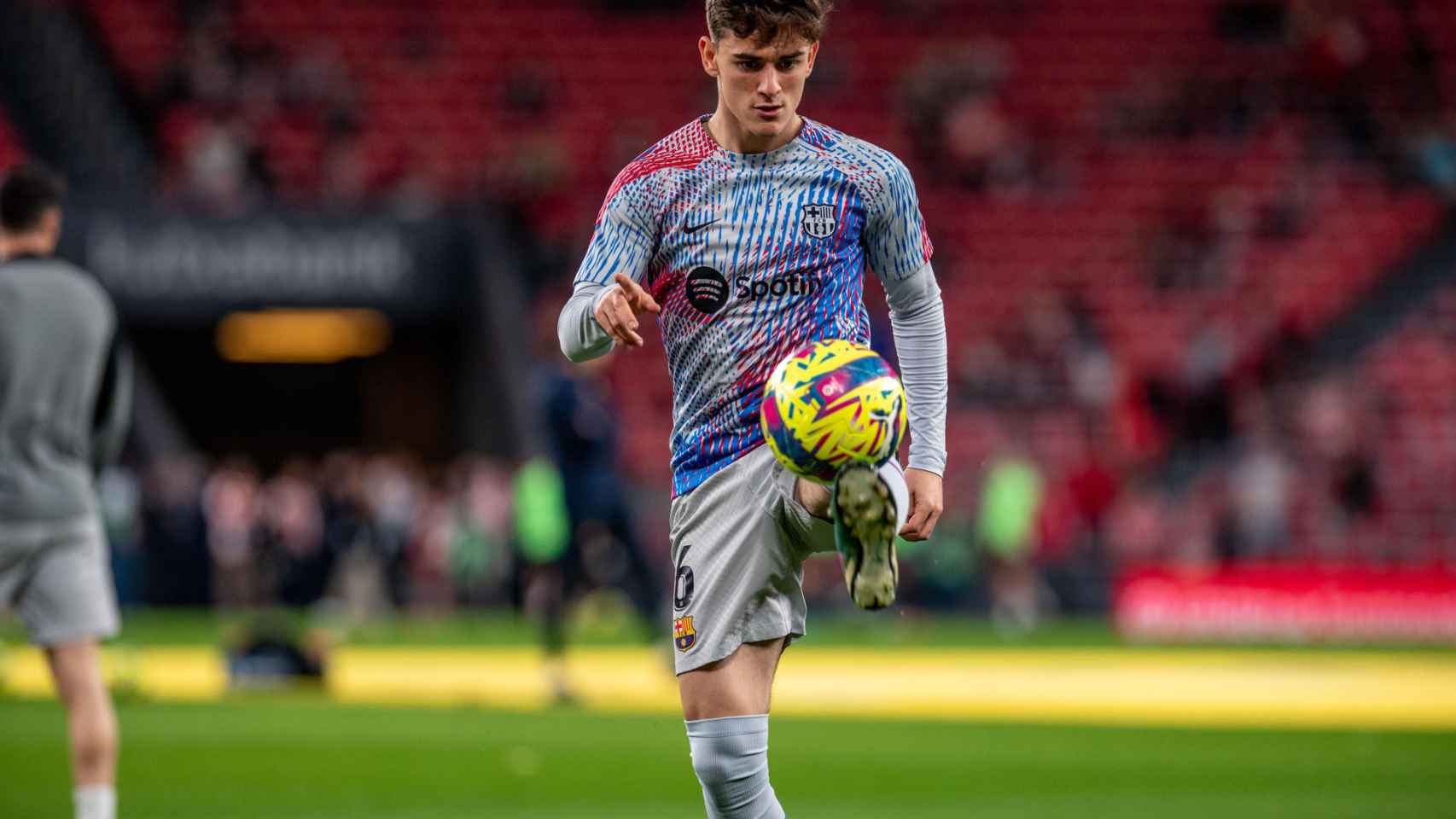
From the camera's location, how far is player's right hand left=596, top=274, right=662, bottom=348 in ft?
15.6

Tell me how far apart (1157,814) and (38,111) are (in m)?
23.8

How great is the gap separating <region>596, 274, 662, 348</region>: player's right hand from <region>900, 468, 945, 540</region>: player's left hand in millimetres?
819

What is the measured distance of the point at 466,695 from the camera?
14406 millimetres

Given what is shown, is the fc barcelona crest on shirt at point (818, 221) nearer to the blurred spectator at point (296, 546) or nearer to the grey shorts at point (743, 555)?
the grey shorts at point (743, 555)

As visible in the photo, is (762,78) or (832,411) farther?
(762,78)

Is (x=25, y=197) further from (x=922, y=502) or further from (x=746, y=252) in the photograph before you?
(x=922, y=502)

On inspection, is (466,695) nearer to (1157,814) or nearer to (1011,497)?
(1157,814)

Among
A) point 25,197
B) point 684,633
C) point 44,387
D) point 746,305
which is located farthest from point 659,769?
point 746,305

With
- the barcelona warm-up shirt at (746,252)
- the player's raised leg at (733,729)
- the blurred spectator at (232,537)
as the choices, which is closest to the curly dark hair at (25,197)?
the barcelona warm-up shirt at (746,252)

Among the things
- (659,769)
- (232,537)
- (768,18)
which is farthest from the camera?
(232,537)

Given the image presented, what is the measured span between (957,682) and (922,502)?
35.7ft

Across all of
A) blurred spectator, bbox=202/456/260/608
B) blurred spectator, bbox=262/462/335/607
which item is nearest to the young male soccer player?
blurred spectator, bbox=202/456/260/608

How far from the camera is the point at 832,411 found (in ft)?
15.7

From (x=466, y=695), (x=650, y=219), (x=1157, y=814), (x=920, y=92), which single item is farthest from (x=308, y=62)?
(x=650, y=219)
